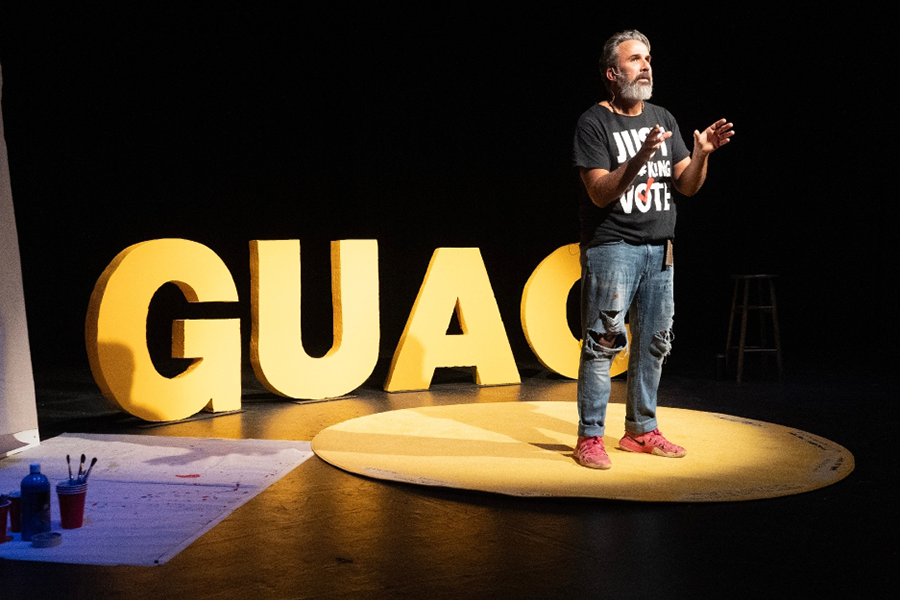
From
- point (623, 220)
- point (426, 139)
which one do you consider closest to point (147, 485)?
point (623, 220)

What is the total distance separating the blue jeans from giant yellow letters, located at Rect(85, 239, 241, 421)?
6.71ft

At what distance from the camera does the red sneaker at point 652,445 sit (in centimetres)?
306

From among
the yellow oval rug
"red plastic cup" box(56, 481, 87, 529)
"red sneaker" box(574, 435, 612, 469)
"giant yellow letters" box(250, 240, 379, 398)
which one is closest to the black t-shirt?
"red sneaker" box(574, 435, 612, 469)

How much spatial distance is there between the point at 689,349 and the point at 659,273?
398cm

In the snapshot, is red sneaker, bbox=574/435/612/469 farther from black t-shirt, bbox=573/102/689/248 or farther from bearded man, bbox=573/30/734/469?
black t-shirt, bbox=573/102/689/248

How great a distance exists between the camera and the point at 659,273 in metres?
2.99

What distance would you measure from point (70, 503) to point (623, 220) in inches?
75.2

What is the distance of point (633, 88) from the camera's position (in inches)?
114

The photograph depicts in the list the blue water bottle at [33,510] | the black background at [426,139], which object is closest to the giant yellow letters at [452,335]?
the black background at [426,139]

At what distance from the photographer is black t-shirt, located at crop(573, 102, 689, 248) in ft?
9.43

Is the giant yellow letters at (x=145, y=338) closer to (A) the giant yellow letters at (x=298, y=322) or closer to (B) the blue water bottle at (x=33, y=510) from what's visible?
(A) the giant yellow letters at (x=298, y=322)

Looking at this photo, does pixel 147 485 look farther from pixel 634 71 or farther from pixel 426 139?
pixel 426 139

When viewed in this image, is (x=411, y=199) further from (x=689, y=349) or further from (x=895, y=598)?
(x=895, y=598)

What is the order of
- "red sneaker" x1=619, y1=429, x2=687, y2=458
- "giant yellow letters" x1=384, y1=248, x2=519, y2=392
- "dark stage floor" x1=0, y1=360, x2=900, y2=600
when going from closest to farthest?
"dark stage floor" x1=0, y1=360, x2=900, y2=600 → "red sneaker" x1=619, y1=429, x2=687, y2=458 → "giant yellow letters" x1=384, y1=248, x2=519, y2=392
